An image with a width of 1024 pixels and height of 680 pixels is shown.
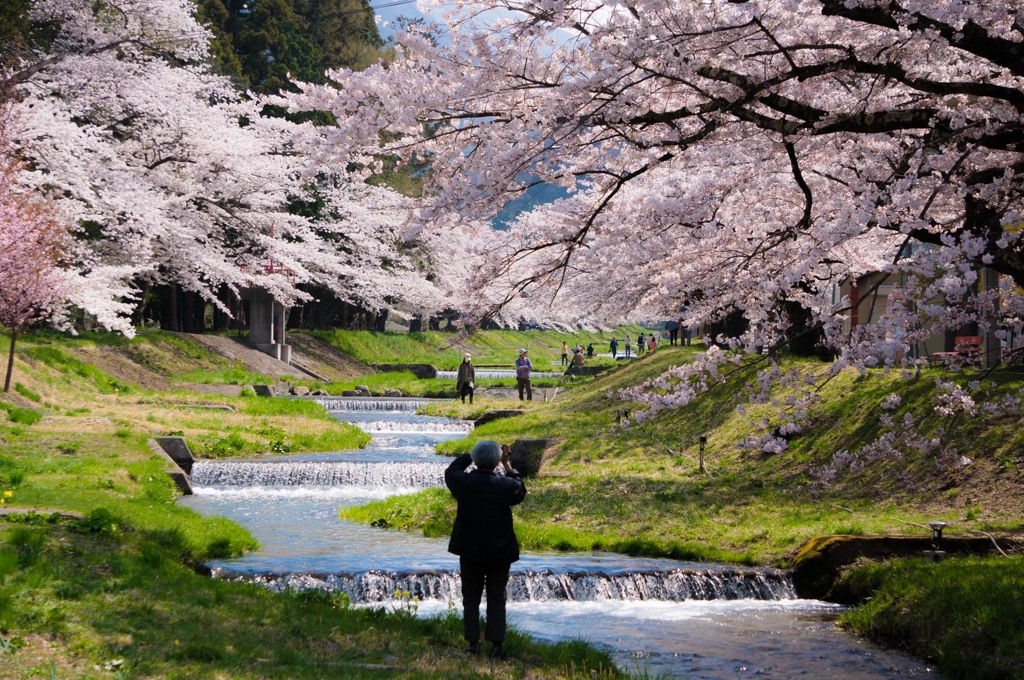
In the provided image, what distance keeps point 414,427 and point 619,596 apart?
→ 1612 centimetres

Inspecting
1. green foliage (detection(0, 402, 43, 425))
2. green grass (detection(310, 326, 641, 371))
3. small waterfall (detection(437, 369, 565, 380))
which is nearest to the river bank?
green foliage (detection(0, 402, 43, 425))

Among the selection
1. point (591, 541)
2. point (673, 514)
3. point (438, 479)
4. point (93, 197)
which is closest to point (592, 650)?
point (591, 541)

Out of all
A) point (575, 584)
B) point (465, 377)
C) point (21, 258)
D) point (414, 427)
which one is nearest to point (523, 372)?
point (465, 377)

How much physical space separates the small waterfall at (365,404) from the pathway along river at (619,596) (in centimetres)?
1563

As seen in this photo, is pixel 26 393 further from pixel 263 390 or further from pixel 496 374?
pixel 496 374

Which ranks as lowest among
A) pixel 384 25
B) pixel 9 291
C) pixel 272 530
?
pixel 272 530

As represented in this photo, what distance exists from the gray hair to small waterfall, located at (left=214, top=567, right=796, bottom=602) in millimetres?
3439

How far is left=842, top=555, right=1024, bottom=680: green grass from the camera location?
7852 millimetres

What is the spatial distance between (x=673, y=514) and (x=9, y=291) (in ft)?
44.0

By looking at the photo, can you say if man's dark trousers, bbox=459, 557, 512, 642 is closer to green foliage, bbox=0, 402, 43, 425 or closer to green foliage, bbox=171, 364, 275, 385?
green foliage, bbox=0, 402, 43, 425

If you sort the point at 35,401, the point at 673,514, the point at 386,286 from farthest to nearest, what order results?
the point at 386,286, the point at 35,401, the point at 673,514

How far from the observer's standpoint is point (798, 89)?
9.66 metres

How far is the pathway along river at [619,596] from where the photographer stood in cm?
859

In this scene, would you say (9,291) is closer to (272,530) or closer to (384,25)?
(272,530)
